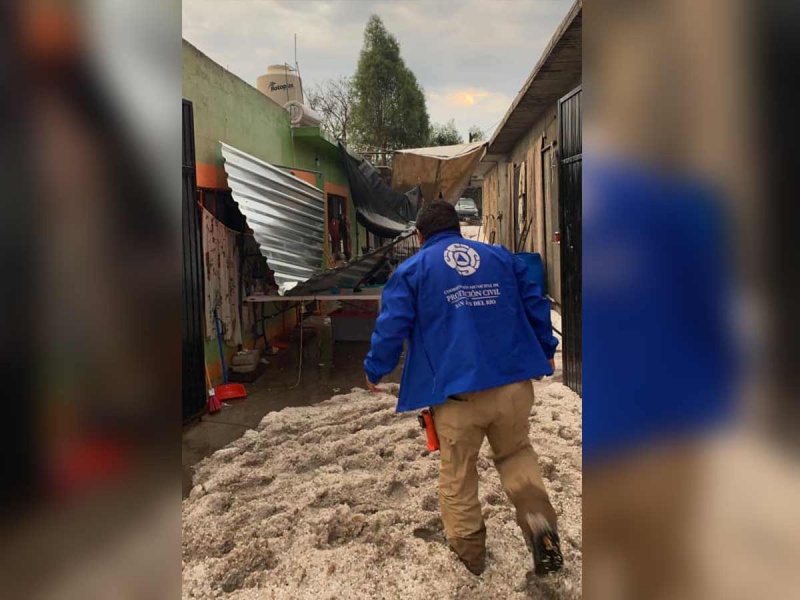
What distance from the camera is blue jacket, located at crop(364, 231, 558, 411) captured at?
2.46 metres

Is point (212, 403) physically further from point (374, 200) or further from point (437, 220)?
point (374, 200)

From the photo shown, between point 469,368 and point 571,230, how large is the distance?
2859 millimetres

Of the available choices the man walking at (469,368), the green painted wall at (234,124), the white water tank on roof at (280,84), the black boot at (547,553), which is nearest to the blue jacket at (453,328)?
the man walking at (469,368)

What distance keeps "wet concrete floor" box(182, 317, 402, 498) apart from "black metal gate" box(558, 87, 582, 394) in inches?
78.2

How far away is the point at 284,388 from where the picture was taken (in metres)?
5.81

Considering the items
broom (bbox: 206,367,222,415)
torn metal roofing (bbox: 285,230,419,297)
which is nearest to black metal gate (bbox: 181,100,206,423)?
broom (bbox: 206,367,222,415)
